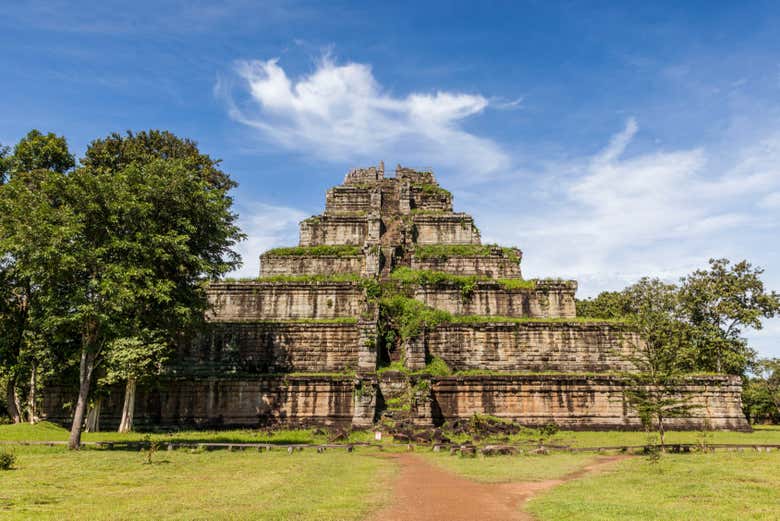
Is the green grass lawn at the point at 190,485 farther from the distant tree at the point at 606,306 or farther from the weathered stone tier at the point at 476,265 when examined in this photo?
the distant tree at the point at 606,306

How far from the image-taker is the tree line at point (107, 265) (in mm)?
17922

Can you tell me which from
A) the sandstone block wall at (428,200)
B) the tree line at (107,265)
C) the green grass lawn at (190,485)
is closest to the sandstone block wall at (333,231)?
the sandstone block wall at (428,200)

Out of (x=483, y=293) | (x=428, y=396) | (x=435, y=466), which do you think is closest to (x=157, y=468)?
(x=435, y=466)

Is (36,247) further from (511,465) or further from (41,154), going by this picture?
(511,465)

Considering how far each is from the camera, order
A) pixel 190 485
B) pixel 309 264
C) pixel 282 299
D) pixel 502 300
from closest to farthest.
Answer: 1. pixel 190 485
2. pixel 502 300
3. pixel 282 299
4. pixel 309 264

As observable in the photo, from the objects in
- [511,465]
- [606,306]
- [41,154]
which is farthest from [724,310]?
[41,154]

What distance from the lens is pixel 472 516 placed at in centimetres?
970

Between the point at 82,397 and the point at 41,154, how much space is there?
1507 centimetres

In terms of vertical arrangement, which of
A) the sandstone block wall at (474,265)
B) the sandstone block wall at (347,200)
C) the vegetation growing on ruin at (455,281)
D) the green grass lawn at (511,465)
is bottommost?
the green grass lawn at (511,465)

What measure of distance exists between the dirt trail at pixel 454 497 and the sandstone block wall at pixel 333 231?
22.3 m

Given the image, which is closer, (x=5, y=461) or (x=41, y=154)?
(x=5, y=461)

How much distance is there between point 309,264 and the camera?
33438 mm

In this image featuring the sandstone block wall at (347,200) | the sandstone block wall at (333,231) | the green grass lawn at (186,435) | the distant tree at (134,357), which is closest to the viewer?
the distant tree at (134,357)

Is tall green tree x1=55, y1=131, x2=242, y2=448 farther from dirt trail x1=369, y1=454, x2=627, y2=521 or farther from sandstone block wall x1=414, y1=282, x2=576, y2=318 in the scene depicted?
sandstone block wall x1=414, y1=282, x2=576, y2=318
